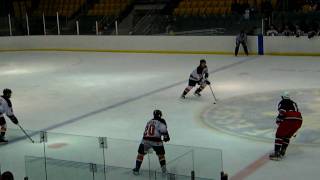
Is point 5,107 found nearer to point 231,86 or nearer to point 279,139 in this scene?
point 279,139

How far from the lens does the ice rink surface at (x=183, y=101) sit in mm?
7938

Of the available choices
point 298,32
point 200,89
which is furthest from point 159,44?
point 200,89

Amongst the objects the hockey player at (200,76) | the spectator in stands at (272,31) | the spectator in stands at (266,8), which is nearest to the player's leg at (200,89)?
the hockey player at (200,76)

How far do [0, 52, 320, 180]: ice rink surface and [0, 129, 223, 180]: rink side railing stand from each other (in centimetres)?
103

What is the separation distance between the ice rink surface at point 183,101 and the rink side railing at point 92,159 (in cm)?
103

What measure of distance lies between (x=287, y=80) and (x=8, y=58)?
437 inches

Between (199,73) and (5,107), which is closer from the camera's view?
(5,107)

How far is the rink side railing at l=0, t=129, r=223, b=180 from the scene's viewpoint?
217 inches

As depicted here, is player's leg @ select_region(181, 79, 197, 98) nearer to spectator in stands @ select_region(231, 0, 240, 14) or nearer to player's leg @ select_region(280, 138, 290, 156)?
player's leg @ select_region(280, 138, 290, 156)

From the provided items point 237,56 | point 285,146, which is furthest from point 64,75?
point 285,146

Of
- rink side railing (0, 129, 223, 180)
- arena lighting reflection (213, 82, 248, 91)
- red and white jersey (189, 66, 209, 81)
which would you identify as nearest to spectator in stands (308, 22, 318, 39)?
arena lighting reflection (213, 82, 248, 91)

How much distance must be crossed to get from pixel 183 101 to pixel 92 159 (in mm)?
5321

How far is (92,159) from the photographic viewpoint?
6395 mm

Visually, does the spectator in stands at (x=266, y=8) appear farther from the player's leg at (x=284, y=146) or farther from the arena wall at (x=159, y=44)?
the player's leg at (x=284, y=146)
